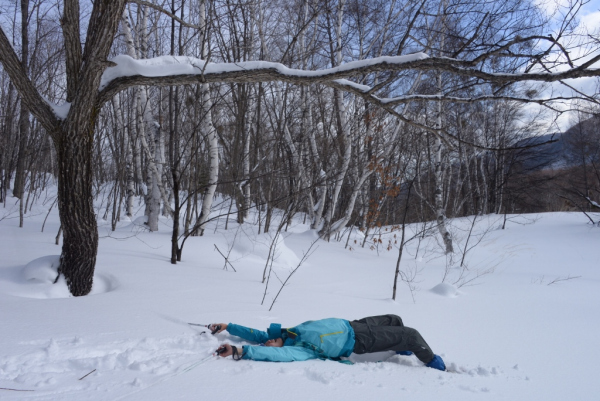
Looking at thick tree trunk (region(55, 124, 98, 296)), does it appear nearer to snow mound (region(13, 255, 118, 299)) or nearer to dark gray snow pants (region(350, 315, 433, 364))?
snow mound (region(13, 255, 118, 299))

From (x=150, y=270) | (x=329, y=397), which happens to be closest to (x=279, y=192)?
(x=150, y=270)

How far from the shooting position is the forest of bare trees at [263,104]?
3.19m

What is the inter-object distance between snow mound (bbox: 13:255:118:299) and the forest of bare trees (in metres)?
0.13

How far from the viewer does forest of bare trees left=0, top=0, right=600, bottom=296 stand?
3.19m

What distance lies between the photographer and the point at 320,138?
10484 millimetres

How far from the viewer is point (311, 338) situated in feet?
9.47

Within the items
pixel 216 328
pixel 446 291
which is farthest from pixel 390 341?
pixel 446 291

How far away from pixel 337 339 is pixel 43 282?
2826 mm

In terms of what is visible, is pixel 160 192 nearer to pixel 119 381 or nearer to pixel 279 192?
pixel 279 192

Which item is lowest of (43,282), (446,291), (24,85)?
(446,291)

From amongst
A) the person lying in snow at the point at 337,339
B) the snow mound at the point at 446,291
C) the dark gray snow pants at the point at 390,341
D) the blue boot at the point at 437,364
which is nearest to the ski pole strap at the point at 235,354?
the person lying in snow at the point at 337,339

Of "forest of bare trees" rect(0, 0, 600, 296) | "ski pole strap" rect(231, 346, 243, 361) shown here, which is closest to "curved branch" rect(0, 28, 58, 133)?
"forest of bare trees" rect(0, 0, 600, 296)

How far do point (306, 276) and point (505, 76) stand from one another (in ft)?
14.3

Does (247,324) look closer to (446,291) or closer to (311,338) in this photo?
(311,338)
